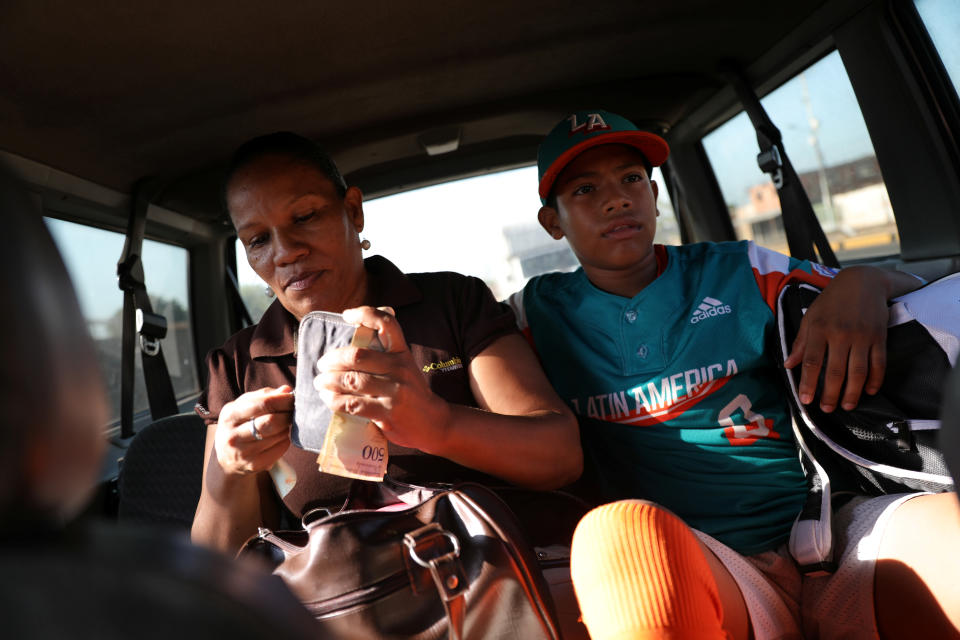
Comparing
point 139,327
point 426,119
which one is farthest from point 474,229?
point 139,327

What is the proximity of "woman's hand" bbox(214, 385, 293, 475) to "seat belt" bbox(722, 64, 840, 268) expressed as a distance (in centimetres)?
173

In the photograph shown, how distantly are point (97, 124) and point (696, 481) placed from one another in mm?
1798

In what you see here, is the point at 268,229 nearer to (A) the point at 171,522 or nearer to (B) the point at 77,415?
(A) the point at 171,522

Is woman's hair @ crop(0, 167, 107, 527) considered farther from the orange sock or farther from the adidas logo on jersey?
the adidas logo on jersey

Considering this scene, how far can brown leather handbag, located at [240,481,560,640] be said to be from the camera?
1.03 meters

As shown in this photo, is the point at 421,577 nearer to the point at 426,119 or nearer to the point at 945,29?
the point at 426,119

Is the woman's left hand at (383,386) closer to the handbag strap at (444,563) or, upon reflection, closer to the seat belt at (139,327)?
the handbag strap at (444,563)

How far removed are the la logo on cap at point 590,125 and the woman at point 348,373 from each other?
18.6 inches

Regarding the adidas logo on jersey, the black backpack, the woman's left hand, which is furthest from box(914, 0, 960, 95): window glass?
the woman's left hand

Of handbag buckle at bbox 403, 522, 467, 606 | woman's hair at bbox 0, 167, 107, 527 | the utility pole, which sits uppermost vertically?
the utility pole

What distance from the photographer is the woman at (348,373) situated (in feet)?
3.94

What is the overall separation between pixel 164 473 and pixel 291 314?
0.70 metres

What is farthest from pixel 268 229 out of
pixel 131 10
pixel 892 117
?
pixel 892 117

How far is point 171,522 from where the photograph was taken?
205 cm
